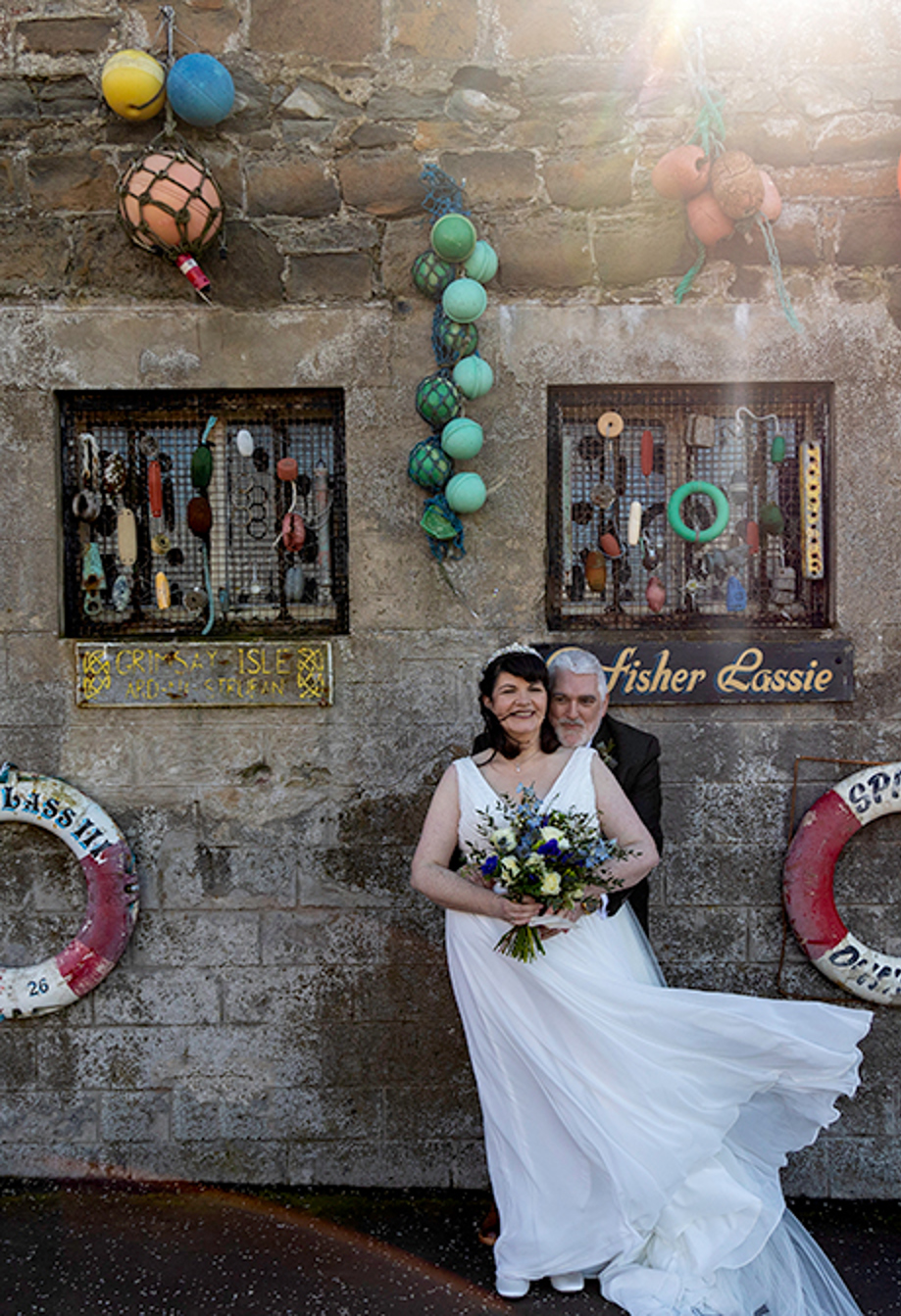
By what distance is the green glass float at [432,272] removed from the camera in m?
3.63

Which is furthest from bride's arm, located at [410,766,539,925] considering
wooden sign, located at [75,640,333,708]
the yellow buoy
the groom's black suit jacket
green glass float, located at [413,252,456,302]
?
the yellow buoy

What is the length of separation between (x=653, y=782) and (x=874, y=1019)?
1391mm

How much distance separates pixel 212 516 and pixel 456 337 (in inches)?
47.8

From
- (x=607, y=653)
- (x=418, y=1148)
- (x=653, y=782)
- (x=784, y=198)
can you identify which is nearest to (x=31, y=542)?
(x=607, y=653)

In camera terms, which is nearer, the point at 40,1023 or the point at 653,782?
the point at 653,782

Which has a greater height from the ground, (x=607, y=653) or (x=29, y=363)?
(x=29, y=363)

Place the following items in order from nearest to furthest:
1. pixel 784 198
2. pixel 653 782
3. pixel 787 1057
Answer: pixel 787 1057, pixel 653 782, pixel 784 198

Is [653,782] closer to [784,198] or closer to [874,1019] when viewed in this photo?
[874,1019]

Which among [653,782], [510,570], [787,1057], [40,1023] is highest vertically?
[510,570]

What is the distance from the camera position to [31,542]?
3787 millimetres

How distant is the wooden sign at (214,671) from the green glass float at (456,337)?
124 cm

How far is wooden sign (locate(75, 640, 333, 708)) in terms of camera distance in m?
3.73

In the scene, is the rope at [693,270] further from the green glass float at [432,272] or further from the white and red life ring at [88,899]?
the white and red life ring at [88,899]

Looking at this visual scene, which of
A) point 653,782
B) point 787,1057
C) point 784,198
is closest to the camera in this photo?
point 787,1057
